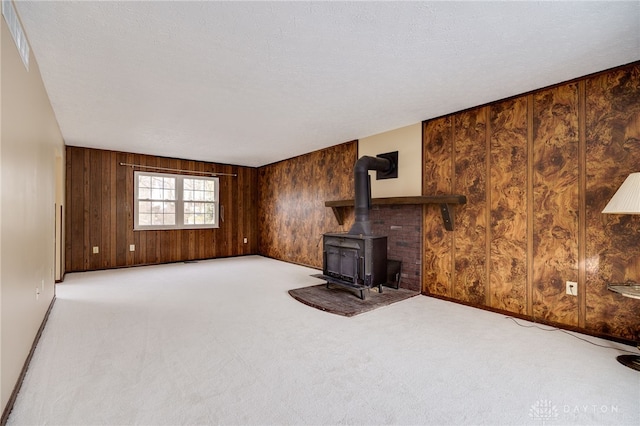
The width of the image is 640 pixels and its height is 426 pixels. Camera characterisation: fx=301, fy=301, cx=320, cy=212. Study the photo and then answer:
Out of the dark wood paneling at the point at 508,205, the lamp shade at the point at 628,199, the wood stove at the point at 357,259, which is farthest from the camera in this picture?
the wood stove at the point at 357,259

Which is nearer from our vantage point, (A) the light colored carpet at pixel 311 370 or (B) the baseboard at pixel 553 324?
(A) the light colored carpet at pixel 311 370

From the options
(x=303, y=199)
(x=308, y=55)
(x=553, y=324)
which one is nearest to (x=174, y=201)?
(x=303, y=199)

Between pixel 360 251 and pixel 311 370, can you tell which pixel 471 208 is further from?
pixel 311 370

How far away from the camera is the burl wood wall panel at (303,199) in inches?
205

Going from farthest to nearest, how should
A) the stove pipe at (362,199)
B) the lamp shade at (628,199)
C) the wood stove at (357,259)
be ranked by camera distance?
the stove pipe at (362,199)
the wood stove at (357,259)
the lamp shade at (628,199)

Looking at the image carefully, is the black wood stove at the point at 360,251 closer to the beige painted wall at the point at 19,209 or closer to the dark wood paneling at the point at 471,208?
the dark wood paneling at the point at 471,208

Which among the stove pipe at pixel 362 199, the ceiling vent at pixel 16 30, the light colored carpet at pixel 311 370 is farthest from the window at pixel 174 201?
the ceiling vent at pixel 16 30

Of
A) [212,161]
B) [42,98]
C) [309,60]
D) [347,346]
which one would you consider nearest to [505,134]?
[309,60]

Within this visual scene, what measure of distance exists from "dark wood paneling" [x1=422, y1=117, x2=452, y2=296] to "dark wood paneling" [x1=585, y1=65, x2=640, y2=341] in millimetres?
1267

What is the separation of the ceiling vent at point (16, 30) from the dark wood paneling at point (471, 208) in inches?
151

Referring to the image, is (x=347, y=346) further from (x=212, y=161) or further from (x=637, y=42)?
(x=212, y=161)

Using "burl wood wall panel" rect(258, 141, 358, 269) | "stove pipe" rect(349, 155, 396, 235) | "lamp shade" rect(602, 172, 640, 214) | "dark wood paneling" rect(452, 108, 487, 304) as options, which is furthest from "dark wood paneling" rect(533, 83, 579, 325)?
"burl wood wall panel" rect(258, 141, 358, 269)

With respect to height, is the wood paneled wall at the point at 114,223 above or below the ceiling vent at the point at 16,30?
below

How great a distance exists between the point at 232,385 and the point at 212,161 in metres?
5.64
